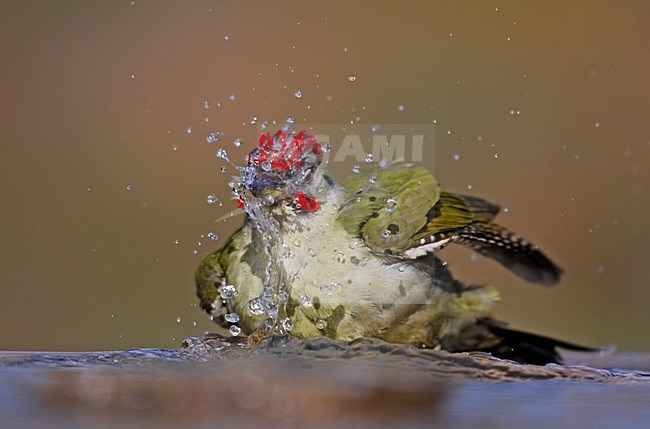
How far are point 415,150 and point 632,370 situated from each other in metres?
2.14

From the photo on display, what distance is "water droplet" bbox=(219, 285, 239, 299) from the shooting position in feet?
13.7

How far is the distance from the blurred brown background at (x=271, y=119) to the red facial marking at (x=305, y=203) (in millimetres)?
3625

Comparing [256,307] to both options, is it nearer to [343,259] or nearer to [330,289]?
[330,289]

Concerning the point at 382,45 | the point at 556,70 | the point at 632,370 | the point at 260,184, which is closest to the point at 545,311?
the point at 556,70

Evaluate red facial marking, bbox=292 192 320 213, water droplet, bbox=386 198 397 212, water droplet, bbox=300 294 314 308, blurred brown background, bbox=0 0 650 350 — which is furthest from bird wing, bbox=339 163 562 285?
blurred brown background, bbox=0 0 650 350

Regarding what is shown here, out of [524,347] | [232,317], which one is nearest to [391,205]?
[232,317]

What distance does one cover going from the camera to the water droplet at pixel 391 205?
4.30 meters

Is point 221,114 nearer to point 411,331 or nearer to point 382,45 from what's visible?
point 382,45

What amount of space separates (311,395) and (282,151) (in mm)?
1983

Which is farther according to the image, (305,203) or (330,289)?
(305,203)

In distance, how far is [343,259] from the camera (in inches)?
160

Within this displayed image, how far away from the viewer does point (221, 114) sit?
874cm

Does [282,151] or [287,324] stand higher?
[282,151]

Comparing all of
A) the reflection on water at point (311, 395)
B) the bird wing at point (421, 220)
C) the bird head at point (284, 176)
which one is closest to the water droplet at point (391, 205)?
the bird wing at point (421, 220)
